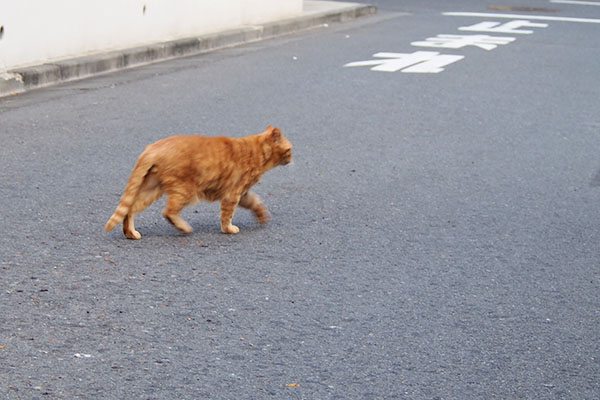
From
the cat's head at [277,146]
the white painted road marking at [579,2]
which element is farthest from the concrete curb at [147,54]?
→ the white painted road marking at [579,2]

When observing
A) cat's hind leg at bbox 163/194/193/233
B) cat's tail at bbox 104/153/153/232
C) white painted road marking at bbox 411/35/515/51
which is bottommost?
white painted road marking at bbox 411/35/515/51

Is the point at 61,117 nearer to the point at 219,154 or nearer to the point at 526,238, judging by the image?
the point at 219,154

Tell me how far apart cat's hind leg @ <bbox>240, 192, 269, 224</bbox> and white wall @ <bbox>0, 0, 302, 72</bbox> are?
14.9 feet

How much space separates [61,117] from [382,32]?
7539 mm

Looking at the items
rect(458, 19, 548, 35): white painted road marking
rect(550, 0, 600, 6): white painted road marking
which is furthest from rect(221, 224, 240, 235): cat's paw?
rect(550, 0, 600, 6): white painted road marking

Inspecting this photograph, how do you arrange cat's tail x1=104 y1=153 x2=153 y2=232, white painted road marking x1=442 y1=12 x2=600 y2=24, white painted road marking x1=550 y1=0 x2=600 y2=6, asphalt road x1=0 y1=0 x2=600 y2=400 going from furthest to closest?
white painted road marking x1=550 y1=0 x2=600 y2=6 < white painted road marking x1=442 y1=12 x2=600 y2=24 < cat's tail x1=104 y1=153 x2=153 y2=232 < asphalt road x1=0 y1=0 x2=600 y2=400

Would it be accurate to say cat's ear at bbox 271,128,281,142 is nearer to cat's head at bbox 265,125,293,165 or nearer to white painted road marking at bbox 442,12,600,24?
cat's head at bbox 265,125,293,165

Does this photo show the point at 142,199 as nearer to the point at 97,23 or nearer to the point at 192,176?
the point at 192,176

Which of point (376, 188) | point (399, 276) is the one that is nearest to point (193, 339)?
point (399, 276)

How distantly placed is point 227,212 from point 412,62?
7007 mm

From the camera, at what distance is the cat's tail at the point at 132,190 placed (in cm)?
477

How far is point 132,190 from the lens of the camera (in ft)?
15.8

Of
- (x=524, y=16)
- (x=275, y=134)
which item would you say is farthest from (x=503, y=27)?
(x=275, y=134)

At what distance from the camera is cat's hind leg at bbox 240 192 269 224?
17.1 ft
